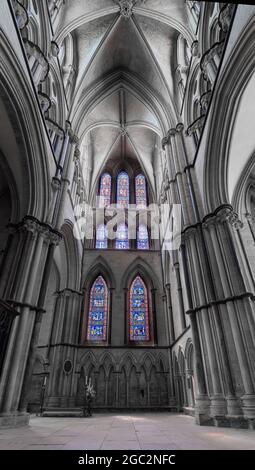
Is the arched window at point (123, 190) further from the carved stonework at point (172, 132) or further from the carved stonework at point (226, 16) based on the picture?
the carved stonework at point (226, 16)

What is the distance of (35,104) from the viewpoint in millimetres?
9391

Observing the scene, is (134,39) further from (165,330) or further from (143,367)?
(143,367)

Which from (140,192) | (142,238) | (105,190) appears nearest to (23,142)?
(142,238)

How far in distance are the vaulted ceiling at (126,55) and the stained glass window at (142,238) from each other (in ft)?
24.6

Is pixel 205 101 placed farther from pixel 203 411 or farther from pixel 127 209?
pixel 127 209

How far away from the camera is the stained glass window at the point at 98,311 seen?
16859mm

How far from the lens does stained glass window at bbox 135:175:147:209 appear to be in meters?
22.8

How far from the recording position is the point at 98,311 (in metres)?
17.7

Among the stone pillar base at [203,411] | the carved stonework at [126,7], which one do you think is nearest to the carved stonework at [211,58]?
the carved stonework at [126,7]

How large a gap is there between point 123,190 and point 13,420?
62.1 feet

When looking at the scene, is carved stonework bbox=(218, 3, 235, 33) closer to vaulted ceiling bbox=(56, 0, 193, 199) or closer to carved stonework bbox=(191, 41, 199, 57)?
carved stonework bbox=(191, 41, 199, 57)

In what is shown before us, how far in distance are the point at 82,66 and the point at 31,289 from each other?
14247mm

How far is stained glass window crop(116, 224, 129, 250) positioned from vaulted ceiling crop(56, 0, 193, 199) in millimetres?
7621

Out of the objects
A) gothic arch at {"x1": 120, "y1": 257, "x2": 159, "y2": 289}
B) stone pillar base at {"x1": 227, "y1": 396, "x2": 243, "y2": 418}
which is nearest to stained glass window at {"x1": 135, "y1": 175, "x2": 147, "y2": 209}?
gothic arch at {"x1": 120, "y1": 257, "x2": 159, "y2": 289}
